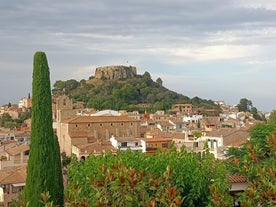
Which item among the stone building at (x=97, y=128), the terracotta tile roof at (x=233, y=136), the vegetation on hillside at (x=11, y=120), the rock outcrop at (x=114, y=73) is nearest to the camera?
the terracotta tile roof at (x=233, y=136)

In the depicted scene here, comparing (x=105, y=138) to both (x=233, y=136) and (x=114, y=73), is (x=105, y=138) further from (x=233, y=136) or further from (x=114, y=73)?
(x=114, y=73)

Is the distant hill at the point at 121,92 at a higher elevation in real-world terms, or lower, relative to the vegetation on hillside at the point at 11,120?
higher

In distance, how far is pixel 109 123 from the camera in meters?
56.3

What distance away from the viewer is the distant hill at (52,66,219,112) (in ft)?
310

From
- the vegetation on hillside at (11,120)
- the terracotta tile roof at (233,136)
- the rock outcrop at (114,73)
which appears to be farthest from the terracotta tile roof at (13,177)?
the rock outcrop at (114,73)

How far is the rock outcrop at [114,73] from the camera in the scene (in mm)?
131750

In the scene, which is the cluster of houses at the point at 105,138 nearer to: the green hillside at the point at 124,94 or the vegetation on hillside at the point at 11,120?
the vegetation on hillside at the point at 11,120

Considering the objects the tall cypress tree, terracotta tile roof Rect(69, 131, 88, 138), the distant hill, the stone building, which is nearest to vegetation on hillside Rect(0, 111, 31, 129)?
the distant hill

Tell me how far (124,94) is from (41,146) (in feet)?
284

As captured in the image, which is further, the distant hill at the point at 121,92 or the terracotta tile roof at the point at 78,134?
the distant hill at the point at 121,92

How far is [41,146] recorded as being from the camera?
13898mm

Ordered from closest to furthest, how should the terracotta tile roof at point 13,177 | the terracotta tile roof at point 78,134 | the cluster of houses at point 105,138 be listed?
the terracotta tile roof at point 13,177 < the cluster of houses at point 105,138 < the terracotta tile roof at point 78,134

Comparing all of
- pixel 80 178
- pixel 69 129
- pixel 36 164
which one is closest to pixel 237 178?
pixel 80 178

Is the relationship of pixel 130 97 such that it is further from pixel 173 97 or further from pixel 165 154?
pixel 165 154
